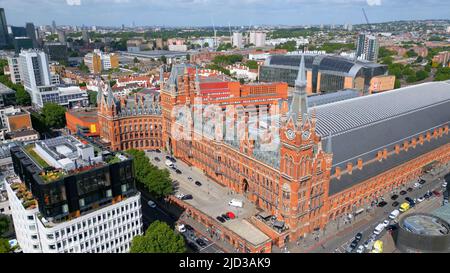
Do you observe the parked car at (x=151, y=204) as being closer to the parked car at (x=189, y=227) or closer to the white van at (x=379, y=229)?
the parked car at (x=189, y=227)

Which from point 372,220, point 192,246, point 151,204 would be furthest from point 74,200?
point 372,220

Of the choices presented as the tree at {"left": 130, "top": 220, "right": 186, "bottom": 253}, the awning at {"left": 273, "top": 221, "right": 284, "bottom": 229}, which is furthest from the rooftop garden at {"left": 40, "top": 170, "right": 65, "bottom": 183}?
the awning at {"left": 273, "top": 221, "right": 284, "bottom": 229}

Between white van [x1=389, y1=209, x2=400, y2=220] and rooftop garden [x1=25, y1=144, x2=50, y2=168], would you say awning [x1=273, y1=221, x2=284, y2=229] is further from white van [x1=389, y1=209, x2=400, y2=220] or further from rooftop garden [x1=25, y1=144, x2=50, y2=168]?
rooftop garden [x1=25, y1=144, x2=50, y2=168]

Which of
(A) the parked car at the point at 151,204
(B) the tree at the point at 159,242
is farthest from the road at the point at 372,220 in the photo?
(A) the parked car at the point at 151,204

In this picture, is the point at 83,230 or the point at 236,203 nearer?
the point at 83,230

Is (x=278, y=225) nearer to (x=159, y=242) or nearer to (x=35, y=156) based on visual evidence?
(x=159, y=242)
